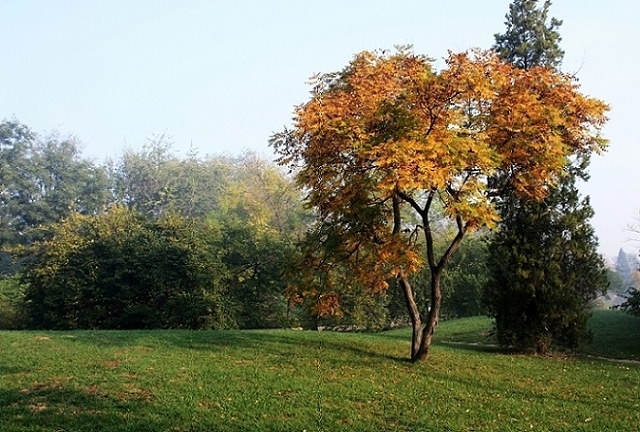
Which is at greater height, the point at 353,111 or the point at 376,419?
the point at 353,111

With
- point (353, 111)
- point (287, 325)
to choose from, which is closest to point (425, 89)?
point (353, 111)

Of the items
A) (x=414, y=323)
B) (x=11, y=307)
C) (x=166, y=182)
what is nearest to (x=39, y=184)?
(x=166, y=182)

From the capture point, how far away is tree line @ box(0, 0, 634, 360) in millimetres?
10141

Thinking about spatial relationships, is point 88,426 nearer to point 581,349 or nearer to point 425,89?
point 425,89

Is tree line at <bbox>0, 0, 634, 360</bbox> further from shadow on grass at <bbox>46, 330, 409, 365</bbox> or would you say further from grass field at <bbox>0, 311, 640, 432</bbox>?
grass field at <bbox>0, 311, 640, 432</bbox>

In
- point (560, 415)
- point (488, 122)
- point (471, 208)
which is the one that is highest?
point (488, 122)

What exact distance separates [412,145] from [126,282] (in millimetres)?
14218

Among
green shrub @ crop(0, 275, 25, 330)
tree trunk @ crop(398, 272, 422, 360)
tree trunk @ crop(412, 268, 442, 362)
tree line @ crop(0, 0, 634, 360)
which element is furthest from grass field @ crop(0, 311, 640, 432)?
green shrub @ crop(0, 275, 25, 330)

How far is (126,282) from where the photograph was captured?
19.9 meters

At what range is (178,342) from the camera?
12.8m

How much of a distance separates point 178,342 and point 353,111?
6.79 m

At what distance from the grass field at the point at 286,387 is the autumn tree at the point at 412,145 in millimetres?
1720

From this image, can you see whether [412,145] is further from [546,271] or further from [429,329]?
[546,271]

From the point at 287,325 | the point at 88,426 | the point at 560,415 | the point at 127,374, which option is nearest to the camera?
the point at 88,426
